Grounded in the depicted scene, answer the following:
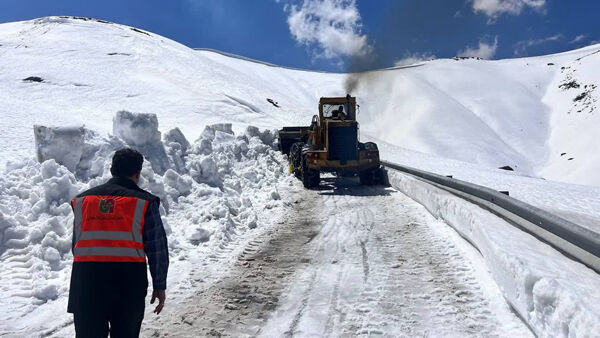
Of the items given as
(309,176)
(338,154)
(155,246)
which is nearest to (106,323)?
(155,246)

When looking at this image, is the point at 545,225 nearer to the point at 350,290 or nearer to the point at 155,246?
the point at 350,290

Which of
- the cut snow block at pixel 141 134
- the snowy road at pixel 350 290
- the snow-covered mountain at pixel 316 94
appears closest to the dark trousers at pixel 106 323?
the snowy road at pixel 350 290

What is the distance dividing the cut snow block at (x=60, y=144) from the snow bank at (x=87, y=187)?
16 millimetres

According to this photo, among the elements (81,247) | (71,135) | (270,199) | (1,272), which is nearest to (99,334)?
(81,247)

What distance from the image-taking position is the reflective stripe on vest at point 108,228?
2678 mm

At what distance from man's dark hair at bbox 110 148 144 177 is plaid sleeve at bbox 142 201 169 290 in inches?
10.4

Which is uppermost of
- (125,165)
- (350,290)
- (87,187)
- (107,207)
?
(125,165)

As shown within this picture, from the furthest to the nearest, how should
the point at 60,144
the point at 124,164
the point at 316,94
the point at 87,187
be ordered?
the point at 316,94 → the point at 60,144 → the point at 87,187 → the point at 124,164

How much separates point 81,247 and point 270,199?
26.1 ft

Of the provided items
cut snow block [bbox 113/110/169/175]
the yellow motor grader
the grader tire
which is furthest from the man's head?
the grader tire

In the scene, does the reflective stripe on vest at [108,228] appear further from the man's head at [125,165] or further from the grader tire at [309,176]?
the grader tire at [309,176]

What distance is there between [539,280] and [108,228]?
3364mm

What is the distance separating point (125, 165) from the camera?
9.32 feet

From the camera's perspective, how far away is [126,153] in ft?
9.40
